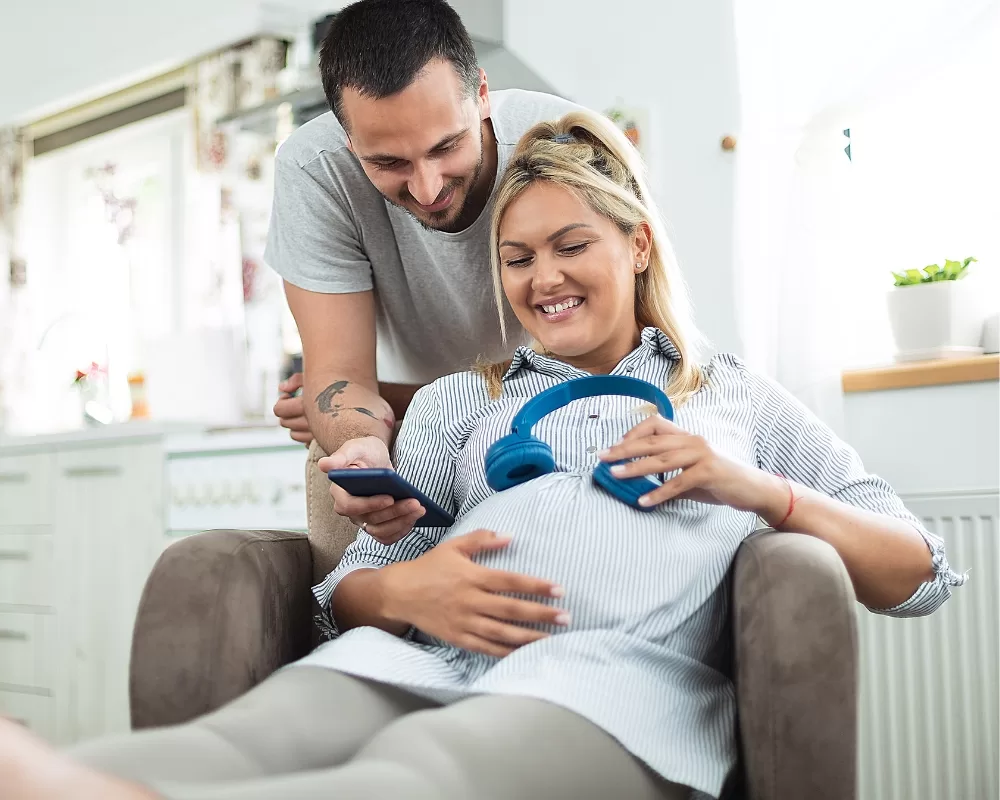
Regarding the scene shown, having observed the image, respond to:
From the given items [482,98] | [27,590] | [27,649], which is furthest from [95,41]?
[482,98]

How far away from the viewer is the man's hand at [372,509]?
3.55 feet

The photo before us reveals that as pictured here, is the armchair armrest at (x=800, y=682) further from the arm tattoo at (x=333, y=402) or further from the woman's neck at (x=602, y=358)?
the arm tattoo at (x=333, y=402)

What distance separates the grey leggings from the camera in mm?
637

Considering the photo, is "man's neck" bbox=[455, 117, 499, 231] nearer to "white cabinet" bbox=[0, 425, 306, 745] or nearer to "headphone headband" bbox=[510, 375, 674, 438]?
"headphone headband" bbox=[510, 375, 674, 438]

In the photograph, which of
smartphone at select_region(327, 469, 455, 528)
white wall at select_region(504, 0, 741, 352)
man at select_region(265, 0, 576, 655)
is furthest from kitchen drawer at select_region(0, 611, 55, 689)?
smartphone at select_region(327, 469, 455, 528)

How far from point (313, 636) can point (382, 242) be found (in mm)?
664

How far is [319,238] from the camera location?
1.60 meters

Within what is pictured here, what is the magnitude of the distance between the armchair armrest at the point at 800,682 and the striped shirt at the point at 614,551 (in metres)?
0.05

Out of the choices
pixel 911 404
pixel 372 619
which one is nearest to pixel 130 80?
pixel 911 404

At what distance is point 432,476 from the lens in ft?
4.14

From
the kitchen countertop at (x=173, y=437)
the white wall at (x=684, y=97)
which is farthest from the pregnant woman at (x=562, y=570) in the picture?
the kitchen countertop at (x=173, y=437)

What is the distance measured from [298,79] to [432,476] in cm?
216

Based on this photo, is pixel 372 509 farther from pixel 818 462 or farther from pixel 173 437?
pixel 173 437

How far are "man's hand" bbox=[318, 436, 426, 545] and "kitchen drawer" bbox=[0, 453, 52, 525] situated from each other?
7.15ft
